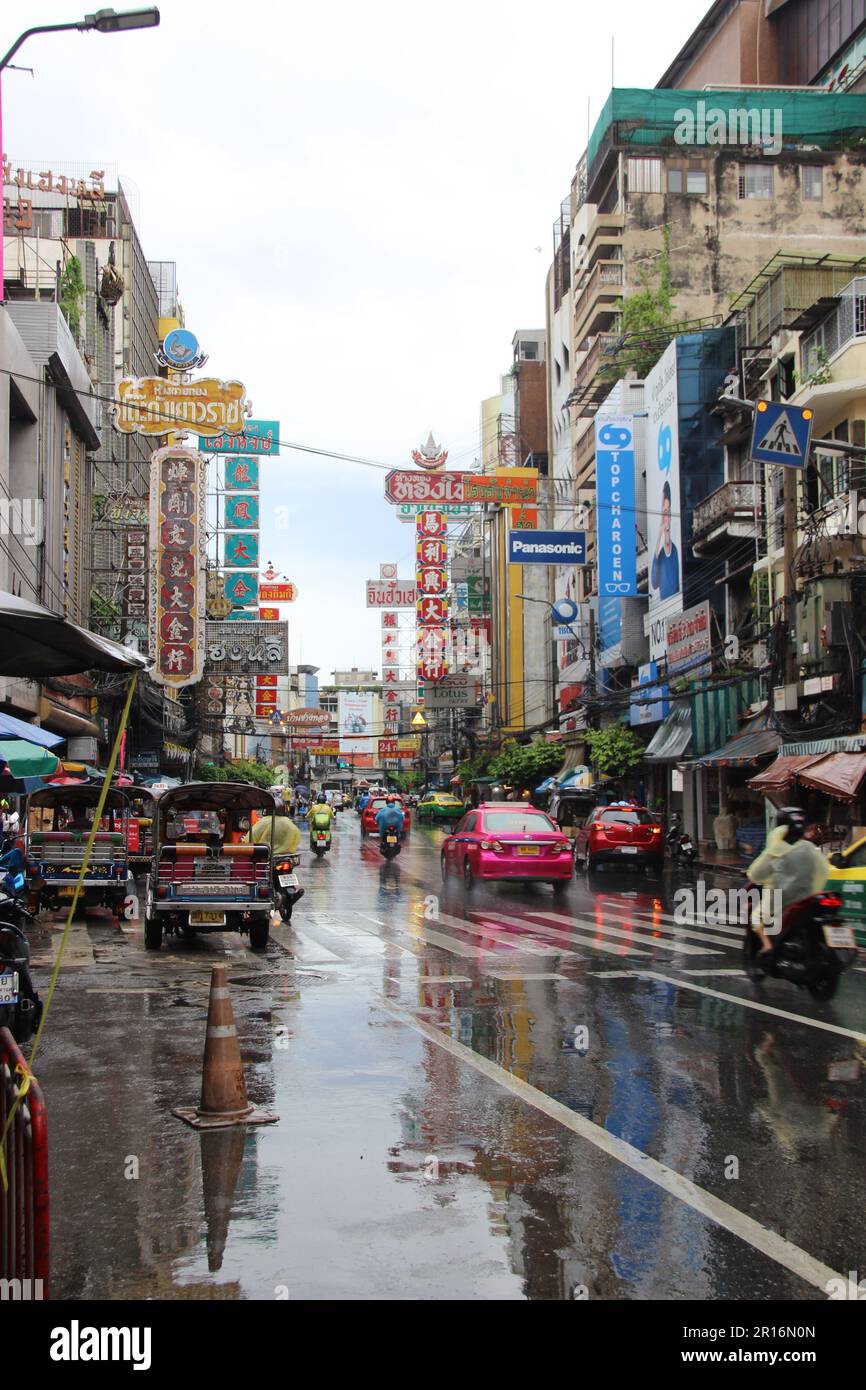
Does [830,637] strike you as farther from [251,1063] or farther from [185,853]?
[251,1063]

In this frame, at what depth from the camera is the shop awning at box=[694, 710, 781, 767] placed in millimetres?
30377

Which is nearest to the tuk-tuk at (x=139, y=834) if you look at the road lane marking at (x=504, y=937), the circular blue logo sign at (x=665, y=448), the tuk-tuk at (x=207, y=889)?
the road lane marking at (x=504, y=937)

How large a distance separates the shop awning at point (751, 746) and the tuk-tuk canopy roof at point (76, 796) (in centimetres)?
1488

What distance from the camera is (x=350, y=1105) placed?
25.8 ft

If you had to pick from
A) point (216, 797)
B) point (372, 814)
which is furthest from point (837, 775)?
point (372, 814)

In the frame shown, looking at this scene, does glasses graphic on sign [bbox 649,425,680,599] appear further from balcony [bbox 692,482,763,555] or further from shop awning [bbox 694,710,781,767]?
shop awning [bbox 694,710,781,767]

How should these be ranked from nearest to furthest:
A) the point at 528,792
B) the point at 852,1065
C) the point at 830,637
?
the point at 852,1065 → the point at 830,637 → the point at 528,792

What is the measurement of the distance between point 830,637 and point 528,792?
111 ft

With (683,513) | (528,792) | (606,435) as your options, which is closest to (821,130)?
(606,435)

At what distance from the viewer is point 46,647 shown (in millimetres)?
6906

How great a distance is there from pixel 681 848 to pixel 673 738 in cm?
741

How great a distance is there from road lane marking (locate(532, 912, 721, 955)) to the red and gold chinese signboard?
1997 cm

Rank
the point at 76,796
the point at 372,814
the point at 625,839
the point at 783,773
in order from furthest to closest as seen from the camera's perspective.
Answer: the point at 372,814, the point at 625,839, the point at 783,773, the point at 76,796

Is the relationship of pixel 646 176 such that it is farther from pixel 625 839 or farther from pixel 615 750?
pixel 625 839
